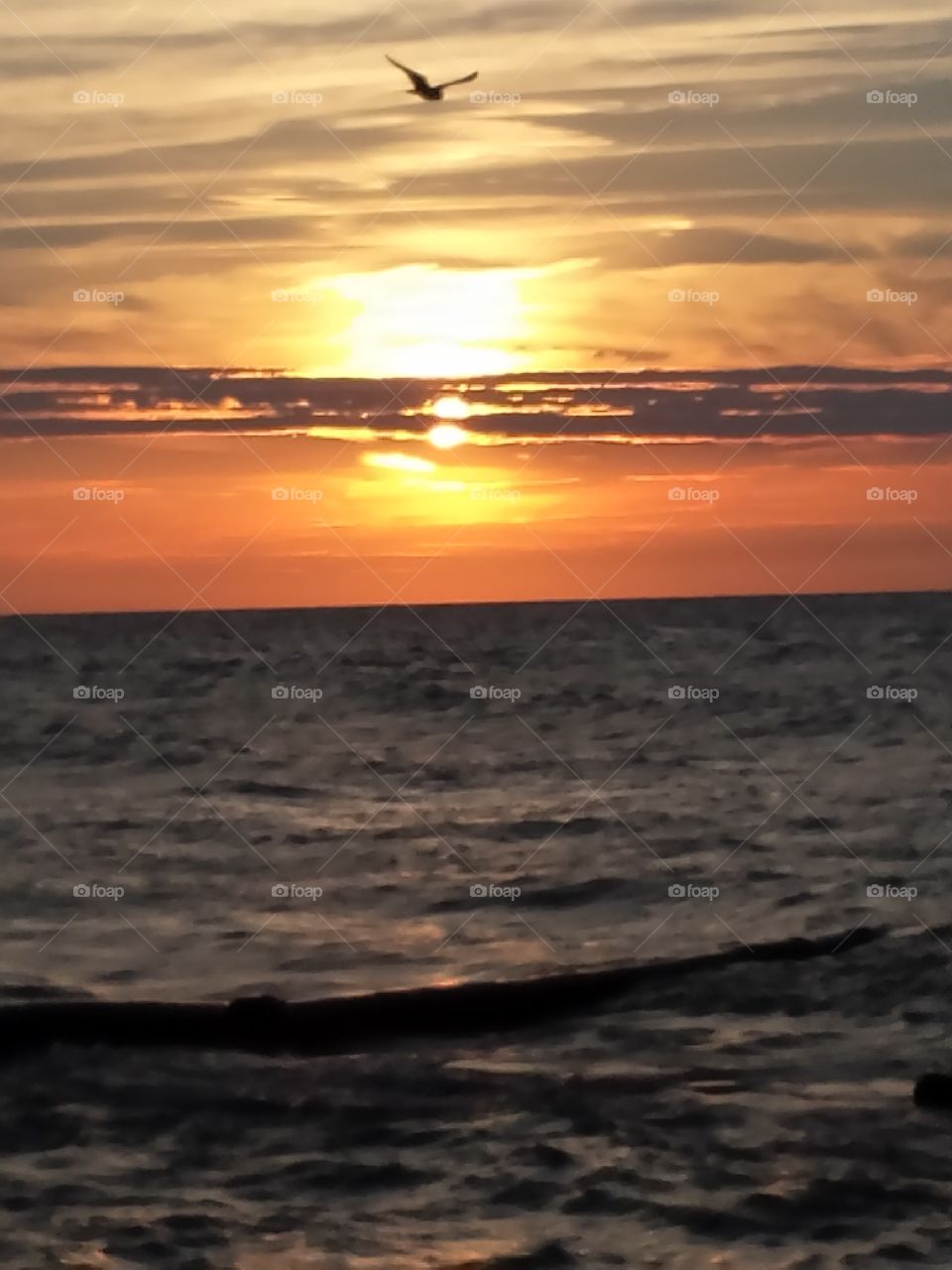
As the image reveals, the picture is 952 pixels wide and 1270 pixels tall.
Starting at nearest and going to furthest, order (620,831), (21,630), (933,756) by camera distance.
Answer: (620,831), (933,756), (21,630)

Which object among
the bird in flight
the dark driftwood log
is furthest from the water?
the bird in flight

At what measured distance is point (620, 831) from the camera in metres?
33.4

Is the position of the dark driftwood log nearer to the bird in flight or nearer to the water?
the water

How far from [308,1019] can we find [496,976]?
133 inches

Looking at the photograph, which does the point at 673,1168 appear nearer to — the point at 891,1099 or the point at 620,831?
the point at 891,1099

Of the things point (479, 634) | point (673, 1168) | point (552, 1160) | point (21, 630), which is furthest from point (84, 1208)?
point (21, 630)

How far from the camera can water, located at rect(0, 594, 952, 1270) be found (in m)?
13.9

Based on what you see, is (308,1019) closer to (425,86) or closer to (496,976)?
(496,976)

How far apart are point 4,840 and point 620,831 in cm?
1254

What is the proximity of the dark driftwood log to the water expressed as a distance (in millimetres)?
408

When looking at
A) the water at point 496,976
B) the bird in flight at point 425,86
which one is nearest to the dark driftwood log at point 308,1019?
the water at point 496,976

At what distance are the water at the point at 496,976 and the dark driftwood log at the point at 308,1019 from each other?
16.1 inches

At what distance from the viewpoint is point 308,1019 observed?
1850 centimetres

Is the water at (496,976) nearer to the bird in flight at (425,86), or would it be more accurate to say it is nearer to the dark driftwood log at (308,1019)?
the dark driftwood log at (308,1019)
